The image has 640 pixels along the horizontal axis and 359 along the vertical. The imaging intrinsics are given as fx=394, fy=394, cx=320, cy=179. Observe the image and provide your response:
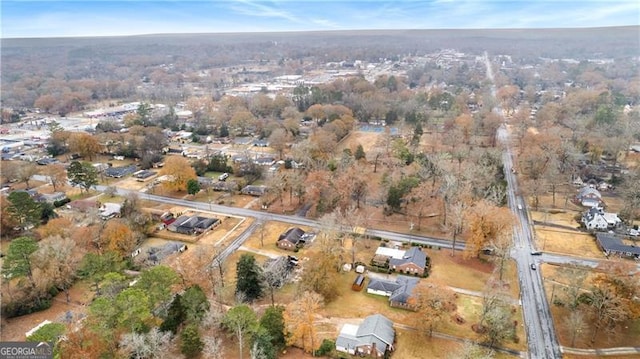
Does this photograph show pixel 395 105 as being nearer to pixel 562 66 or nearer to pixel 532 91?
pixel 532 91

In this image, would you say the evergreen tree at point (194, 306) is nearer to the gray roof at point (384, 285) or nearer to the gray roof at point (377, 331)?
the gray roof at point (377, 331)

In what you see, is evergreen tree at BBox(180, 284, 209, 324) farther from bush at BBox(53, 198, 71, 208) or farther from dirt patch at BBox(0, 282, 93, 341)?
bush at BBox(53, 198, 71, 208)

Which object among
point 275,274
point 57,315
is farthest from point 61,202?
point 275,274

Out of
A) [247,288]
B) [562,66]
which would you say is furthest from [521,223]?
[562,66]

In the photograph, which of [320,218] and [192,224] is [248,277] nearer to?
[320,218]

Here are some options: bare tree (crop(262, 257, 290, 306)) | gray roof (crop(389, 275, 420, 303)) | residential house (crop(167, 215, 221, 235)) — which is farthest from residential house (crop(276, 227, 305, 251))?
gray roof (crop(389, 275, 420, 303))

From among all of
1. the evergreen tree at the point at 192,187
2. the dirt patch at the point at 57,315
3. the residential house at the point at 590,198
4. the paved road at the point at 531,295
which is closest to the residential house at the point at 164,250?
the dirt patch at the point at 57,315
